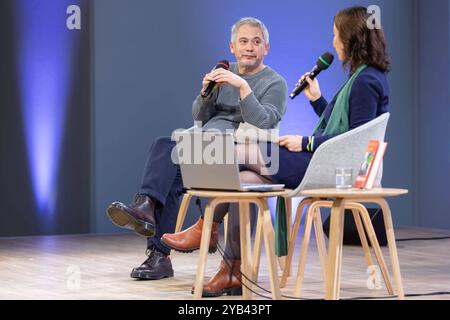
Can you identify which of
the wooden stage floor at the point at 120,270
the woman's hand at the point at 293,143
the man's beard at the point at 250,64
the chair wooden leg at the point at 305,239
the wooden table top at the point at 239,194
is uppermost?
the man's beard at the point at 250,64

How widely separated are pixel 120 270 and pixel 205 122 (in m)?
0.96

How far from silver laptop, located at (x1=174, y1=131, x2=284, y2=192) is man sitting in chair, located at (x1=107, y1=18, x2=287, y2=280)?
21.6 inches

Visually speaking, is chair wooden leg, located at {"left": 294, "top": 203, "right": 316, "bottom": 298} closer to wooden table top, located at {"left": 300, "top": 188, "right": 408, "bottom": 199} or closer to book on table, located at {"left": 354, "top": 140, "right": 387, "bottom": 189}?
book on table, located at {"left": 354, "top": 140, "right": 387, "bottom": 189}

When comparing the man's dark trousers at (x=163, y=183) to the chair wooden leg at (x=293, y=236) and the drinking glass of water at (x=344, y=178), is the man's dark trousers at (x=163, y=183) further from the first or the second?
the drinking glass of water at (x=344, y=178)

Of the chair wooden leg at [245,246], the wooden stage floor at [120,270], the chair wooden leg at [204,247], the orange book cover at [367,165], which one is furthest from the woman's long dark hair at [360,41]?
the wooden stage floor at [120,270]

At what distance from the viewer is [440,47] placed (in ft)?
23.8

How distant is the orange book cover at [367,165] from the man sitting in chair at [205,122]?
65 cm

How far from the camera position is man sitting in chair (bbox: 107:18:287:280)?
12.8 ft

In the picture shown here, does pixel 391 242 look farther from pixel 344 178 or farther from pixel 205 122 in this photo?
pixel 205 122

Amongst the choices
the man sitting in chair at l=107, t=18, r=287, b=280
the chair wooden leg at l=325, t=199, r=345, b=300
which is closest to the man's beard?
the man sitting in chair at l=107, t=18, r=287, b=280

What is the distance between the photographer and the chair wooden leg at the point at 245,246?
3303 mm

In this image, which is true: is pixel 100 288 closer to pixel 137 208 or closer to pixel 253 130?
pixel 137 208

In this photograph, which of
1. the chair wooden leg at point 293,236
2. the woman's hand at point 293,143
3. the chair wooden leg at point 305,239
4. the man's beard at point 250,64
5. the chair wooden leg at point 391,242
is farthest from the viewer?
the man's beard at point 250,64
